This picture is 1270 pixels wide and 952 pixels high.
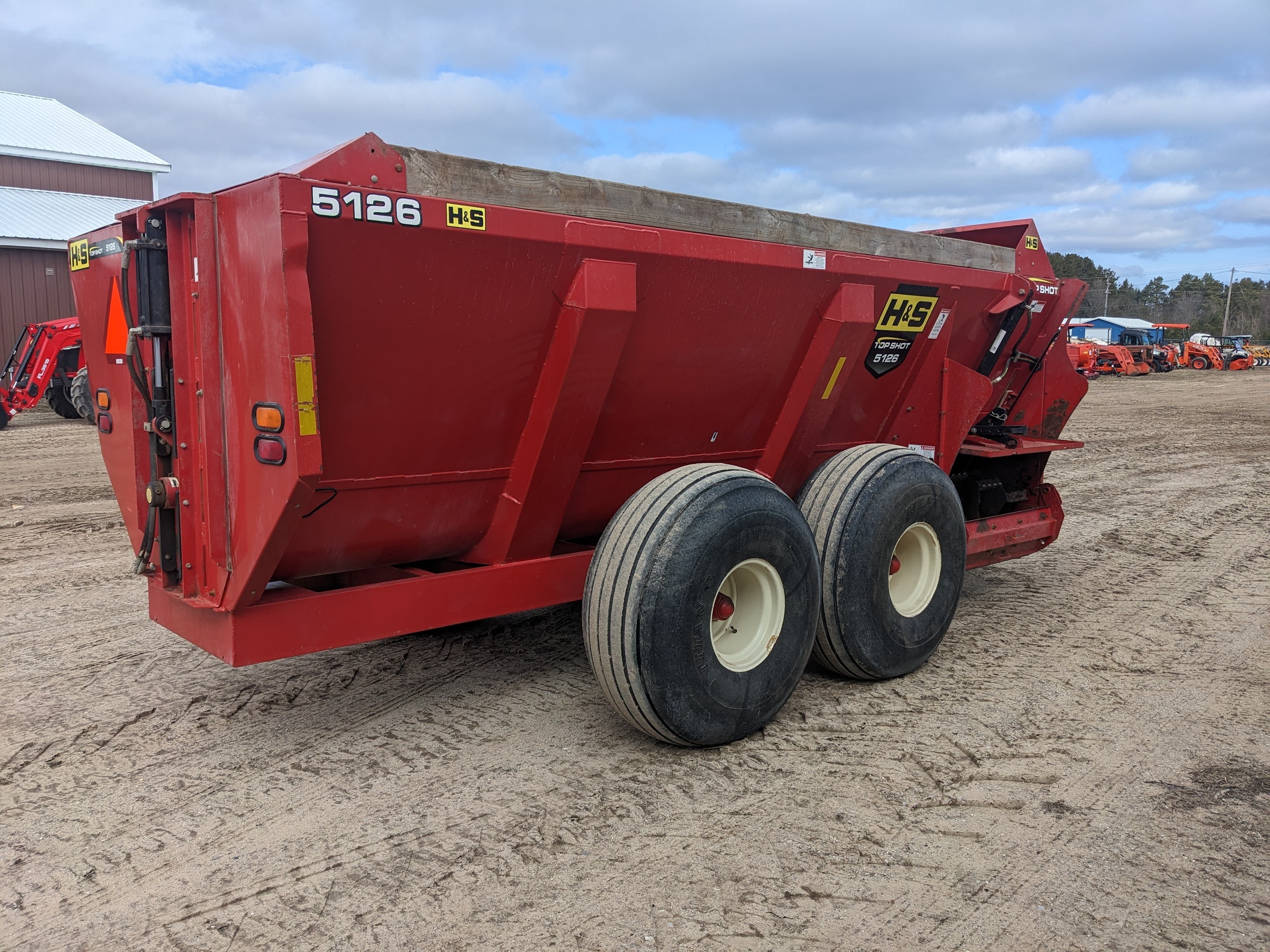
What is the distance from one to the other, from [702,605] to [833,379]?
4.86 ft

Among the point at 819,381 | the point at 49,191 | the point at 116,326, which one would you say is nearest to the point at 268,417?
the point at 116,326

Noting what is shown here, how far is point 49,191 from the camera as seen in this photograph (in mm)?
23016

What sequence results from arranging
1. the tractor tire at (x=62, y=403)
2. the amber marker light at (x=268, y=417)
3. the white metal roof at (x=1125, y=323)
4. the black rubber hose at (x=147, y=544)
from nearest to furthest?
the amber marker light at (x=268, y=417) → the black rubber hose at (x=147, y=544) → the tractor tire at (x=62, y=403) → the white metal roof at (x=1125, y=323)

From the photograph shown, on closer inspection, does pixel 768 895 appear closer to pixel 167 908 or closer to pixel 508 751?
pixel 508 751

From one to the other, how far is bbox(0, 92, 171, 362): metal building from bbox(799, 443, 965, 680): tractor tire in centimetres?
2020

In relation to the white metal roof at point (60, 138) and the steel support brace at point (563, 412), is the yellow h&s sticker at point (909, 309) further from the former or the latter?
the white metal roof at point (60, 138)

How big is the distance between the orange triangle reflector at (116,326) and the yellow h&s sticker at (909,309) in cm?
312

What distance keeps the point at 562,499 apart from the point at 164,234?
1650 millimetres

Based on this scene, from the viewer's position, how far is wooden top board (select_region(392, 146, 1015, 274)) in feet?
10.0

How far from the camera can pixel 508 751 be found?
11.9 feet

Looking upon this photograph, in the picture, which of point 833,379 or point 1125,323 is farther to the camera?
point 1125,323

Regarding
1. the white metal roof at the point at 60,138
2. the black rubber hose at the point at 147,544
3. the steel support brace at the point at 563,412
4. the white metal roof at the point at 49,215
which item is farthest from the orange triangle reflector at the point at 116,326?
the white metal roof at the point at 60,138

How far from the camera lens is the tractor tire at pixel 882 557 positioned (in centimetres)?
416

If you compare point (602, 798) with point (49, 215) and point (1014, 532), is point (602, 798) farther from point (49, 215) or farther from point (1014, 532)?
point (49, 215)
